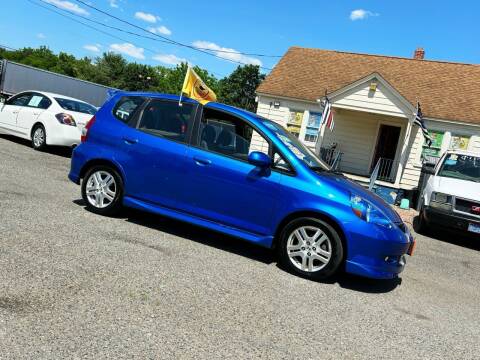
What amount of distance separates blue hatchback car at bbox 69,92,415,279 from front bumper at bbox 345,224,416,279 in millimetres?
11

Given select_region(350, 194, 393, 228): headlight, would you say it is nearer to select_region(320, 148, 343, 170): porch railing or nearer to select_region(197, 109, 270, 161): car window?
select_region(197, 109, 270, 161): car window

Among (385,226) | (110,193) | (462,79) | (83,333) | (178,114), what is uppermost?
(462,79)

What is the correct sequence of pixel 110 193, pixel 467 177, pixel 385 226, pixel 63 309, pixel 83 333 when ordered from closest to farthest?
pixel 83 333
pixel 63 309
pixel 385 226
pixel 110 193
pixel 467 177

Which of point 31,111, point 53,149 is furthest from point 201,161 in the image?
point 53,149

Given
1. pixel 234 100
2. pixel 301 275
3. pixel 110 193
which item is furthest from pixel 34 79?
pixel 234 100

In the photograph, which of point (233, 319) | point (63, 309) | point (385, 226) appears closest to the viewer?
point (63, 309)

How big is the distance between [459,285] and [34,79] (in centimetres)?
2970

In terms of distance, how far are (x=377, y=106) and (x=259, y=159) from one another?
39.3 feet

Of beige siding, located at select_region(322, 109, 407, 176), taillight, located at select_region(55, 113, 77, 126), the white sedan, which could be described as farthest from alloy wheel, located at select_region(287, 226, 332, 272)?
beige siding, located at select_region(322, 109, 407, 176)

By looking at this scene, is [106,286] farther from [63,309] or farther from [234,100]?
[234,100]

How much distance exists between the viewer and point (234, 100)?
247ft

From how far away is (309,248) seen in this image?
502 centimetres

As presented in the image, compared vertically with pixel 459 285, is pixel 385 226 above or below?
above

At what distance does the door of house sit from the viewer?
18.0 metres
